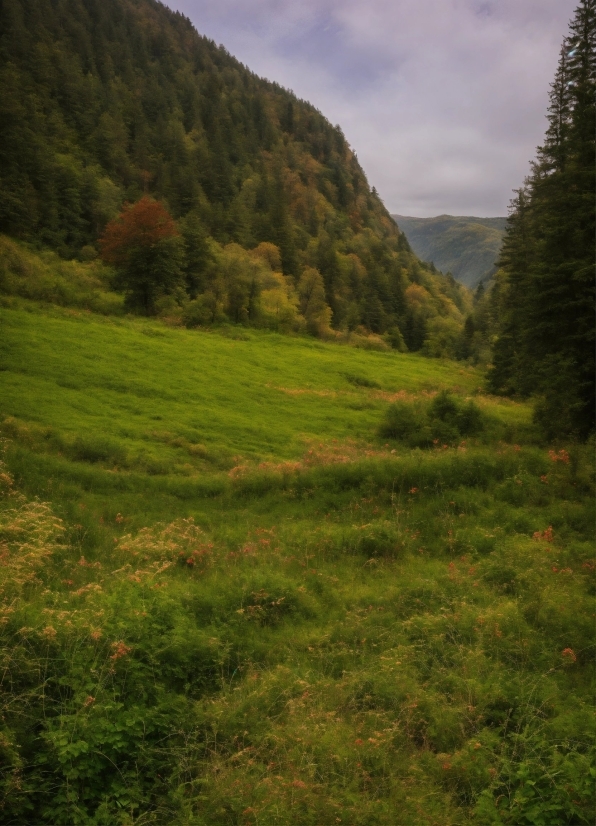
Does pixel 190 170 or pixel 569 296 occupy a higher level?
pixel 190 170

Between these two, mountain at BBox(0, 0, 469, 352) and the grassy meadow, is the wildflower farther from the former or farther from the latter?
mountain at BBox(0, 0, 469, 352)

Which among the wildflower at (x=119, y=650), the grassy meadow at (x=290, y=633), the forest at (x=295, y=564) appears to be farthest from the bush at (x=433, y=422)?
the wildflower at (x=119, y=650)

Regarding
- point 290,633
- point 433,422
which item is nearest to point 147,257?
point 433,422

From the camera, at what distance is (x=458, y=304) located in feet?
373

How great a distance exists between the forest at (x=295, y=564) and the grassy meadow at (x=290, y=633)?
0.05 meters

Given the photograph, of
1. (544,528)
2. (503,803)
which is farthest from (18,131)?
(503,803)

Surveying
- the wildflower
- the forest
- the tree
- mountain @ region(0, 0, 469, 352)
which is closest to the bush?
the forest

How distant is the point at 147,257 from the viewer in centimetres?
4472

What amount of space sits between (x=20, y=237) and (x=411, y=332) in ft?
178

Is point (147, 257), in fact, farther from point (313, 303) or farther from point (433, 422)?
point (433, 422)

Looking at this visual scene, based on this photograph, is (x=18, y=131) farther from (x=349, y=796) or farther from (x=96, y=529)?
(x=349, y=796)

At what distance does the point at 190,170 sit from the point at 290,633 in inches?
3200

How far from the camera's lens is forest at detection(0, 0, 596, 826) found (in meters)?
5.60

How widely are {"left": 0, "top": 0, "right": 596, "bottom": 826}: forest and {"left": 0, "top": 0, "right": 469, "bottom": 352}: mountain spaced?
754 inches
